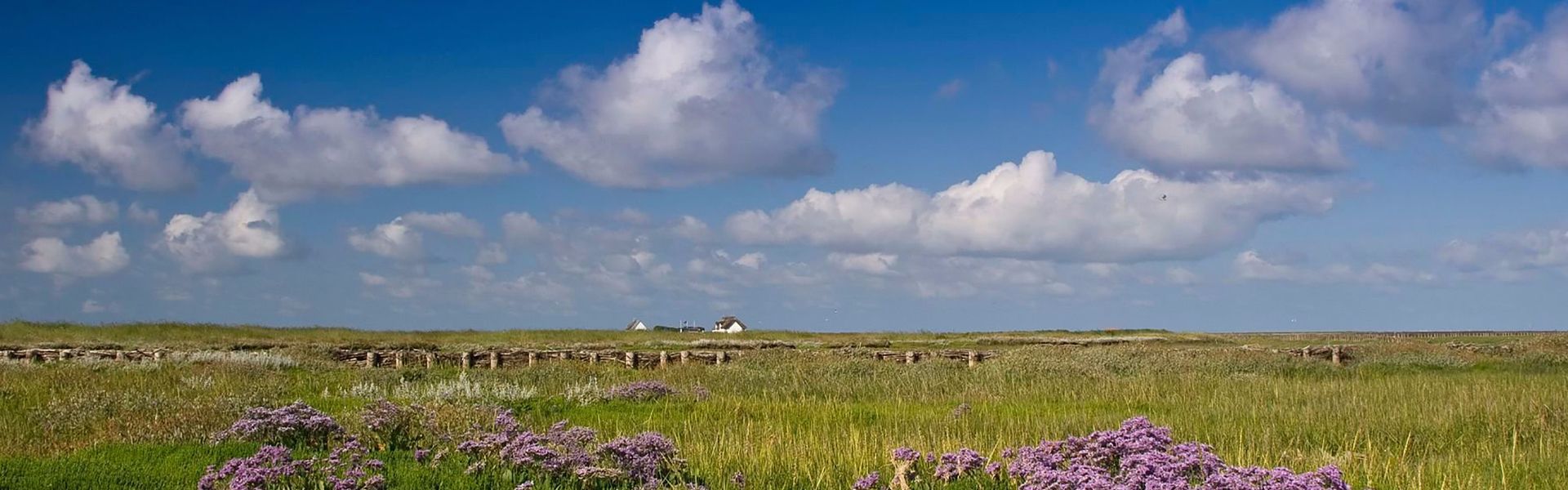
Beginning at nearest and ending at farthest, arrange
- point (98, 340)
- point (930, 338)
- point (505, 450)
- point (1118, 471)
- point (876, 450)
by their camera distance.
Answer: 1. point (1118, 471)
2. point (505, 450)
3. point (876, 450)
4. point (98, 340)
5. point (930, 338)

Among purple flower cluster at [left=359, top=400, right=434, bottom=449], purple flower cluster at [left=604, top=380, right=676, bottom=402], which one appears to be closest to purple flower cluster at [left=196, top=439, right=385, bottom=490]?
purple flower cluster at [left=359, top=400, right=434, bottom=449]

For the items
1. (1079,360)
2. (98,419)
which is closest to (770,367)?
(1079,360)

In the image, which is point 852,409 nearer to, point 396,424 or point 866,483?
point 396,424

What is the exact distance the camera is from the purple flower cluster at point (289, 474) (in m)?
7.05

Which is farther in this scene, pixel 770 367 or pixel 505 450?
pixel 770 367

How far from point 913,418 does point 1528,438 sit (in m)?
7.23

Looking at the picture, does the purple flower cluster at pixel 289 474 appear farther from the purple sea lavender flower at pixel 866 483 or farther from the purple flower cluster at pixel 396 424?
the purple sea lavender flower at pixel 866 483

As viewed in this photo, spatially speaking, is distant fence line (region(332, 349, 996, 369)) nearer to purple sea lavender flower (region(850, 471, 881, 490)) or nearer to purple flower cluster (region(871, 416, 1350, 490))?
purple flower cluster (region(871, 416, 1350, 490))

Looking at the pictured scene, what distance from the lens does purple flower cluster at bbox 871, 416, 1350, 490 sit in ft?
19.6

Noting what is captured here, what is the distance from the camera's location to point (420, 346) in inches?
1703

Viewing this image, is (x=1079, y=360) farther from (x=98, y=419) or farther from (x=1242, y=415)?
(x=98, y=419)

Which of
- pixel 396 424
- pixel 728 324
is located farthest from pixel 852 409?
pixel 728 324

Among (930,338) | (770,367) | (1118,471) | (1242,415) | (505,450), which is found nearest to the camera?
(1118,471)

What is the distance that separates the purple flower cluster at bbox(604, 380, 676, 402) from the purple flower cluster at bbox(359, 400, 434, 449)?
6381mm
